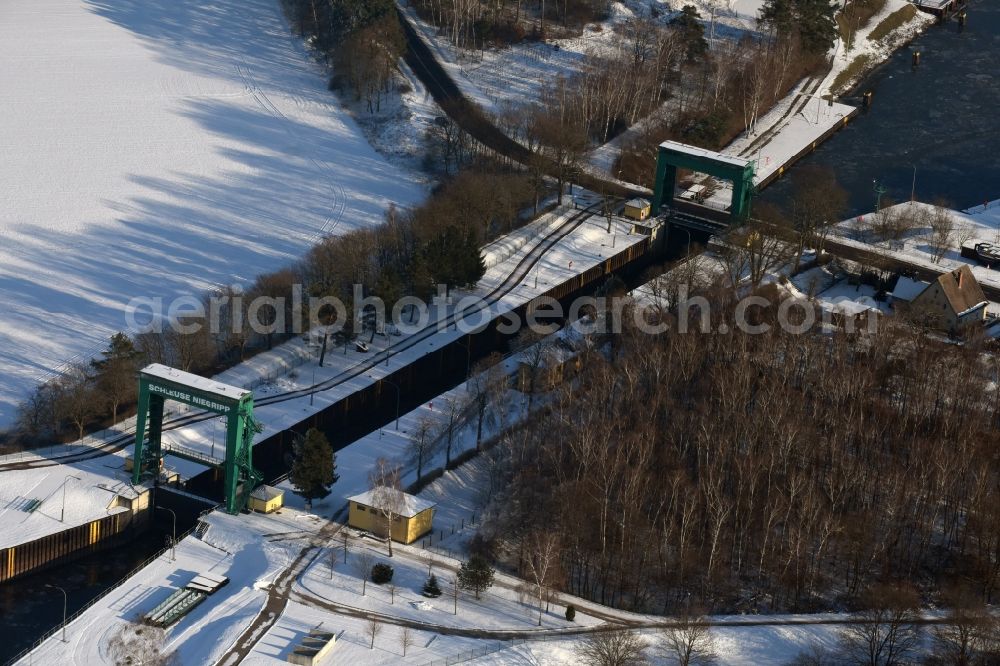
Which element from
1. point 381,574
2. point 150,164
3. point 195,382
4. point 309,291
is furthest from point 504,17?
point 381,574

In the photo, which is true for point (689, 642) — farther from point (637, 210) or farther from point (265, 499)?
point (637, 210)

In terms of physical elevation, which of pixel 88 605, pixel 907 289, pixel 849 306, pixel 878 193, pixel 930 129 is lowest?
pixel 88 605

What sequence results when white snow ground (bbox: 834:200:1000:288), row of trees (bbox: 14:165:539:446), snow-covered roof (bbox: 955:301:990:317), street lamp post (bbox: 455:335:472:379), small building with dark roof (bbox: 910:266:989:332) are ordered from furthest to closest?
white snow ground (bbox: 834:200:1000:288)
small building with dark roof (bbox: 910:266:989:332)
snow-covered roof (bbox: 955:301:990:317)
street lamp post (bbox: 455:335:472:379)
row of trees (bbox: 14:165:539:446)

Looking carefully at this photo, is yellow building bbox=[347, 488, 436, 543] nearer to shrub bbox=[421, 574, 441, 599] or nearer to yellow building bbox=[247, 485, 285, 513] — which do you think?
yellow building bbox=[247, 485, 285, 513]

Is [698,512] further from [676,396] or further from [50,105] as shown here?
[50,105]

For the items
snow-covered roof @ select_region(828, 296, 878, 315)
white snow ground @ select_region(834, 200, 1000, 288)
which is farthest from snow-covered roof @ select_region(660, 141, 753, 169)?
snow-covered roof @ select_region(828, 296, 878, 315)

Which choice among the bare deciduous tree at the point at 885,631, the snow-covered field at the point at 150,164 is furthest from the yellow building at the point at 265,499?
the bare deciduous tree at the point at 885,631
